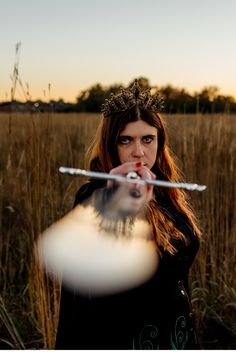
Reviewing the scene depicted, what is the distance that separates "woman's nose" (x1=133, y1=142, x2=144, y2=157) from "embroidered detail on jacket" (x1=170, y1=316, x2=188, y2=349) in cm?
32

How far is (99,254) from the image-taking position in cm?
64

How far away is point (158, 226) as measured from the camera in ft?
2.40

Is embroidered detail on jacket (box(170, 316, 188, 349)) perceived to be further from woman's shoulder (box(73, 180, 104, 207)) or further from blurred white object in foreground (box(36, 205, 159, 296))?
woman's shoulder (box(73, 180, 104, 207))

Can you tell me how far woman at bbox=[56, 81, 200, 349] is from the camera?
68cm

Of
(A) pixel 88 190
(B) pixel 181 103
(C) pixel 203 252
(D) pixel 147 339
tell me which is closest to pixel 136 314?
(D) pixel 147 339

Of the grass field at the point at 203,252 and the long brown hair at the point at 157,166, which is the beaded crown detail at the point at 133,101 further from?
the grass field at the point at 203,252

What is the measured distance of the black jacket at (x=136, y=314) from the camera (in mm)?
719

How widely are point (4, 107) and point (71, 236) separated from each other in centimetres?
86

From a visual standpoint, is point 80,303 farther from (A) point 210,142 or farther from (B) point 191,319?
(A) point 210,142

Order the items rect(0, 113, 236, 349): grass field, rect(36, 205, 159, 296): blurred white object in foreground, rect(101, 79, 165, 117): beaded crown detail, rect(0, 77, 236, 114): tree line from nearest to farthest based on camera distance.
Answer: rect(36, 205, 159, 296): blurred white object in foreground
rect(101, 79, 165, 117): beaded crown detail
rect(0, 77, 236, 114): tree line
rect(0, 113, 236, 349): grass field

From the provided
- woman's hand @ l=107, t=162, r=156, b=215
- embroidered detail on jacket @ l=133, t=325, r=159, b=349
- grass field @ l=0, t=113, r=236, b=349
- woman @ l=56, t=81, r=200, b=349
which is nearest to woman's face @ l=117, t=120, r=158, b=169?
woman @ l=56, t=81, r=200, b=349

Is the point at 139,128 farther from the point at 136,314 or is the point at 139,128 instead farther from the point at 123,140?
the point at 136,314

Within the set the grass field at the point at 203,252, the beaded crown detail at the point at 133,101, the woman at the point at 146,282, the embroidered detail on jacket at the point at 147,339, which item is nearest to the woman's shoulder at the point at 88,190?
the woman at the point at 146,282

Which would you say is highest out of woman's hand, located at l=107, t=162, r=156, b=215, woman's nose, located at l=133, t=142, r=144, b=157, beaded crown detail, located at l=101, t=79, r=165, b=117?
beaded crown detail, located at l=101, t=79, r=165, b=117
